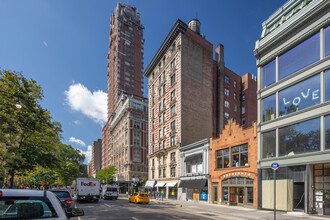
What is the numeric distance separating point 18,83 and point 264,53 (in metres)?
23.3

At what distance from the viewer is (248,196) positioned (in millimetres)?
23906

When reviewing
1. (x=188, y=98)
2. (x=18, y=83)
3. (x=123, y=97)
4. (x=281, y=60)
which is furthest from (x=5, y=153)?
(x=123, y=97)

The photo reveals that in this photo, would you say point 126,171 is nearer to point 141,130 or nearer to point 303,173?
point 141,130

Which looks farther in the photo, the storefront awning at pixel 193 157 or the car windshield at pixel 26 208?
the storefront awning at pixel 193 157

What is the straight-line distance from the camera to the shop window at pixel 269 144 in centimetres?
2167

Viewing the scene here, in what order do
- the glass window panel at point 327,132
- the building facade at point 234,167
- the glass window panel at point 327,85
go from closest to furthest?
the glass window panel at point 327,132
the glass window panel at point 327,85
the building facade at point 234,167

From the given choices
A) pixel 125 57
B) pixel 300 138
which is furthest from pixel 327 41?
pixel 125 57

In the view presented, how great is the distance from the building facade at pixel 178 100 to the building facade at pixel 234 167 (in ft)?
34.1

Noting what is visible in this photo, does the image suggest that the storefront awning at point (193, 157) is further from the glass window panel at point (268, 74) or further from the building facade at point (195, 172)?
the glass window panel at point (268, 74)

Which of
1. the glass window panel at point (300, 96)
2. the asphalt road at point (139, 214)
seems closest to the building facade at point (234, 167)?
the glass window panel at point (300, 96)

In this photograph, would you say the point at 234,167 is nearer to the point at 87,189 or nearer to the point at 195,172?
the point at 195,172

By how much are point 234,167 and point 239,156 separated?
56.4 inches

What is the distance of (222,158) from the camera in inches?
1126

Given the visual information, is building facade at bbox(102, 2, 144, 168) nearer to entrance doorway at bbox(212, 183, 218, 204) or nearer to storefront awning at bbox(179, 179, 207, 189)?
storefront awning at bbox(179, 179, 207, 189)
